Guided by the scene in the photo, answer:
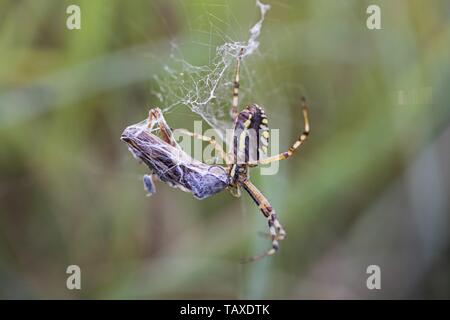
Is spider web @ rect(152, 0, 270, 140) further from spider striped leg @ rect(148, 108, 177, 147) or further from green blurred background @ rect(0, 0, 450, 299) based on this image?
spider striped leg @ rect(148, 108, 177, 147)

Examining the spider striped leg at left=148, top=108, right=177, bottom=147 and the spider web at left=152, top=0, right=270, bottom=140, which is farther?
the spider web at left=152, top=0, right=270, bottom=140

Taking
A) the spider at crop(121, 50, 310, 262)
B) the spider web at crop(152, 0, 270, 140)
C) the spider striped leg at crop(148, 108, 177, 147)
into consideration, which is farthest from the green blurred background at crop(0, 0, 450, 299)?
the spider striped leg at crop(148, 108, 177, 147)

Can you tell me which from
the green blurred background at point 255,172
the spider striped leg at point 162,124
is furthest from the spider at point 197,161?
the green blurred background at point 255,172

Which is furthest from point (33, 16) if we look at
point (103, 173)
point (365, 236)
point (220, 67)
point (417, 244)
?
point (417, 244)

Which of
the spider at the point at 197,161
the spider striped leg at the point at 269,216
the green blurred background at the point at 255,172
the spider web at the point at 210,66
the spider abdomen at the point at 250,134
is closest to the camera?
A: the spider at the point at 197,161

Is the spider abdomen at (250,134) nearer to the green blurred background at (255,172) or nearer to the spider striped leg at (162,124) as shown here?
the spider striped leg at (162,124)

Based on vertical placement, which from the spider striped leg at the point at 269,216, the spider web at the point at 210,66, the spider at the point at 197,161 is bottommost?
the spider striped leg at the point at 269,216

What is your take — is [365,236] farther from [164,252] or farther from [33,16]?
[33,16]
